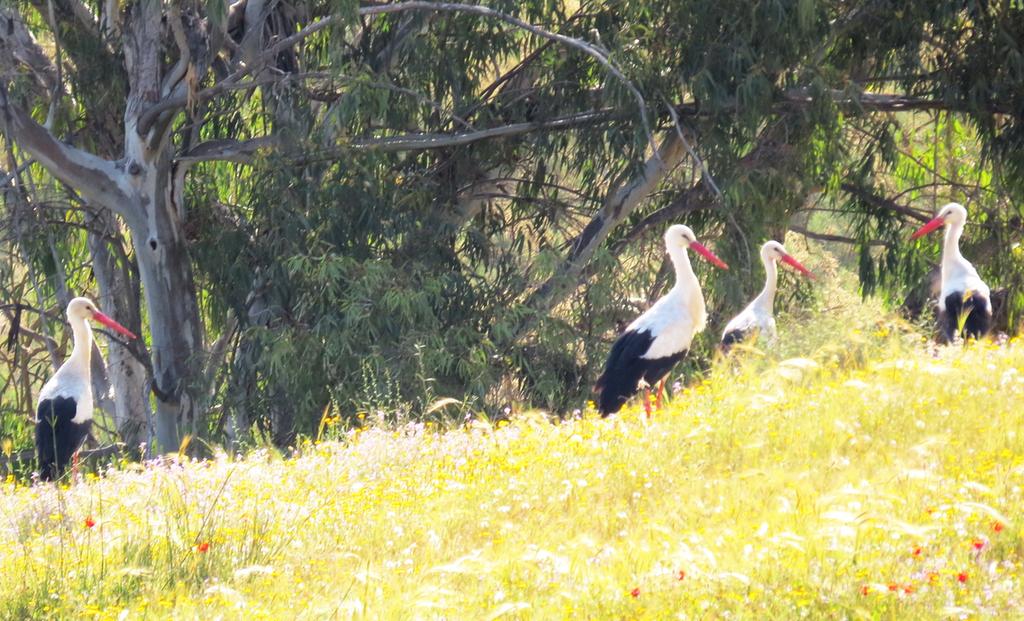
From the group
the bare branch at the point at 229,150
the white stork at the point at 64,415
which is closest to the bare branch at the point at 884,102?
the bare branch at the point at 229,150

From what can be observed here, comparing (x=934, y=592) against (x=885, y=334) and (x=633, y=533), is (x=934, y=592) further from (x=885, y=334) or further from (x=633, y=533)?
(x=885, y=334)

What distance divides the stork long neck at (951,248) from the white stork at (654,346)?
6.09 feet

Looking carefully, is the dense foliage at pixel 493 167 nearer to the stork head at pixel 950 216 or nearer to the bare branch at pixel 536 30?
the bare branch at pixel 536 30

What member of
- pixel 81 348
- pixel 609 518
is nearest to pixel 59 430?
pixel 81 348

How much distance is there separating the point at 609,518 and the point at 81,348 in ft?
19.0

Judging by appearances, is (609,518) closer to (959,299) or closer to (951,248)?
(959,299)

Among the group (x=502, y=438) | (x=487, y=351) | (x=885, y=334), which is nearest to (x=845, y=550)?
(x=502, y=438)

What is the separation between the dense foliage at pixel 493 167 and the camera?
10586mm

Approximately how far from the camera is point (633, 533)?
5.25 meters

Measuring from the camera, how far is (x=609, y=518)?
17.9 feet

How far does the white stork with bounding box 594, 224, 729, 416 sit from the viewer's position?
8.64 meters

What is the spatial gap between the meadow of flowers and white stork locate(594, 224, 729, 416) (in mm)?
1296

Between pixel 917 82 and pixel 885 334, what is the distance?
4.51 meters

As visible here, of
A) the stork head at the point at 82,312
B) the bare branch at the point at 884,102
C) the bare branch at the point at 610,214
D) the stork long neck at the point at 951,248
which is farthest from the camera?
the bare branch at the point at 610,214
